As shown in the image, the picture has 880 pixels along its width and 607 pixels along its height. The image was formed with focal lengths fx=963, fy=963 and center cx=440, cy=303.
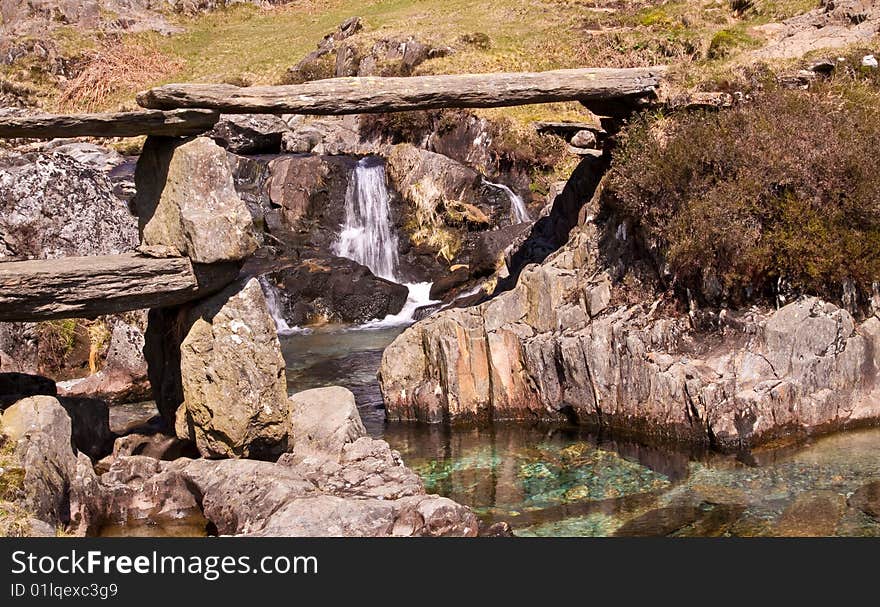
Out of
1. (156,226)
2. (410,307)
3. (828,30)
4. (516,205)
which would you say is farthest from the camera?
(516,205)

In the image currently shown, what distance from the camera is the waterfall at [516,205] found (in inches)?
1101

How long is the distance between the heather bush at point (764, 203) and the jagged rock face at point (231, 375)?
7077 millimetres

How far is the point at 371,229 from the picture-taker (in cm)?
2741

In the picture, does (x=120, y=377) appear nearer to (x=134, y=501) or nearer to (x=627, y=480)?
(x=134, y=501)

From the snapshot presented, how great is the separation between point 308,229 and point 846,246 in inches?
621

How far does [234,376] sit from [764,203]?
898 centimetres

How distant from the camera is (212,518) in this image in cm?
1200

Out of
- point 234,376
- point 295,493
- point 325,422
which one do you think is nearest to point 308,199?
point 325,422

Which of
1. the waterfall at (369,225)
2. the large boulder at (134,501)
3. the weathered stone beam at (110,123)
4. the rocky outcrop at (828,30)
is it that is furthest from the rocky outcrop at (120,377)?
the rocky outcrop at (828,30)

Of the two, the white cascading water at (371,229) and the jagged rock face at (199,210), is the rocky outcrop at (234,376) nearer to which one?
the jagged rock face at (199,210)

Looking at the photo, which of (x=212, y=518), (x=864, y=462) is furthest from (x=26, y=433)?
(x=864, y=462)

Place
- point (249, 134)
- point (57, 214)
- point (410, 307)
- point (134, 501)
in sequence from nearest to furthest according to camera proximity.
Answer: point (134, 501) → point (57, 214) → point (410, 307) → point (249, 134)

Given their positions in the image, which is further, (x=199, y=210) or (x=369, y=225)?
(x=369, y=225)

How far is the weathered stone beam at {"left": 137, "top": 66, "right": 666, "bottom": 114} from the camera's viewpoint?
1340 centimetres
